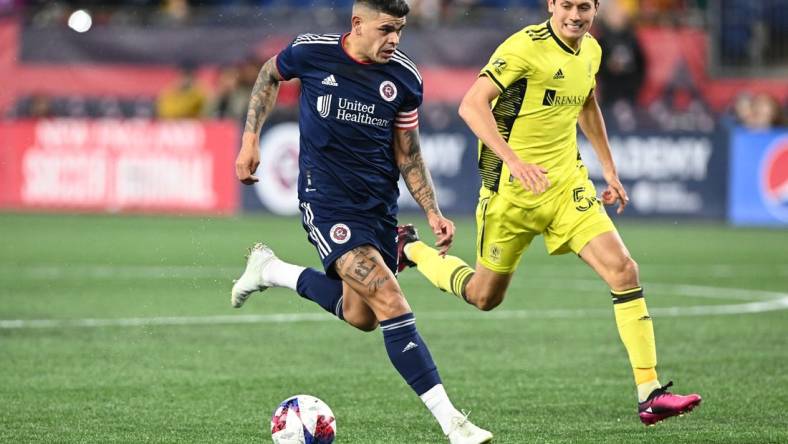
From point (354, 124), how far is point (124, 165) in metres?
15.7

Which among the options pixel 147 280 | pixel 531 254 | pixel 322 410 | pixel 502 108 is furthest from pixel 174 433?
pixel 531 254

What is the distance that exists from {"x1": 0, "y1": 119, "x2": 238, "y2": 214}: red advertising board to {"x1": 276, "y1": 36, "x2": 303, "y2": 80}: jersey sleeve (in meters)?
14.8

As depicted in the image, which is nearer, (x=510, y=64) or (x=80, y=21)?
(x=510, y=64)

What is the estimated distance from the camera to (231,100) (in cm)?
2312

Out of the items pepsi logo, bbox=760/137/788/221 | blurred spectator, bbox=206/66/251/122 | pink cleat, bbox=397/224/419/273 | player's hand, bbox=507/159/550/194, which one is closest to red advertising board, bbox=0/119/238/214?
blurred spectator, bbox=206/66/251/122

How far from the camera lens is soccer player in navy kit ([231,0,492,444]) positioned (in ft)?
23.3

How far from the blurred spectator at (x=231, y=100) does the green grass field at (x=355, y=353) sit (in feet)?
18.5

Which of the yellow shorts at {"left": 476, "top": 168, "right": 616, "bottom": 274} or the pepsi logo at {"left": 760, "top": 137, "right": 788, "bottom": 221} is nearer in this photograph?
the yellow shorts at {"left": 476, "top": 168, "right": 616, "bottom": 274}

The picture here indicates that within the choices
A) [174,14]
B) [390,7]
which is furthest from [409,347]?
[174,14]

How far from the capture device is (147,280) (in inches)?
580

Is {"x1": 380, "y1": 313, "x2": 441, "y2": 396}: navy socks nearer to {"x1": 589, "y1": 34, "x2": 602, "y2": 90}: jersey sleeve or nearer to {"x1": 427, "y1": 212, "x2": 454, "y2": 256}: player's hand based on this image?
{"x1": 427, "y1": 212, "x2": 454, "y2": 256}: player's hand

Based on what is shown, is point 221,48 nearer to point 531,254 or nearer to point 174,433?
point 531,254

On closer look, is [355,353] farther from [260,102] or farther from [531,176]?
[531,176]

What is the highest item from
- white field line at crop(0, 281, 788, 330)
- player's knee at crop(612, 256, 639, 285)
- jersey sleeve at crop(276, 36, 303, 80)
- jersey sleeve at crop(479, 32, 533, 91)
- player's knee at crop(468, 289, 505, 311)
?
jersey sleeve at crop(276, 36, 303, 80)
